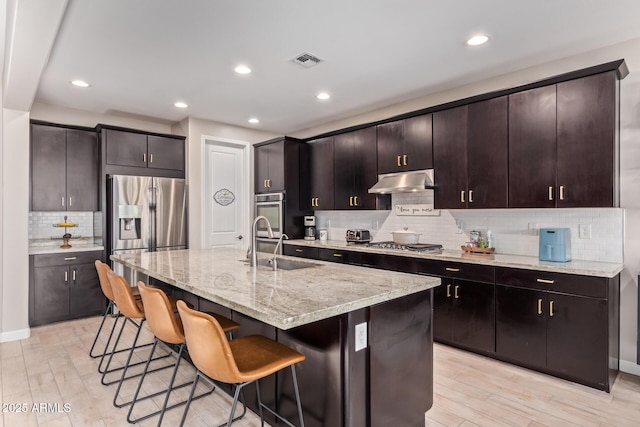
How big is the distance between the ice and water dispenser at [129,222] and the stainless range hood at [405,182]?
9.88 feet

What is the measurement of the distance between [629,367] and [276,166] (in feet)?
14.8

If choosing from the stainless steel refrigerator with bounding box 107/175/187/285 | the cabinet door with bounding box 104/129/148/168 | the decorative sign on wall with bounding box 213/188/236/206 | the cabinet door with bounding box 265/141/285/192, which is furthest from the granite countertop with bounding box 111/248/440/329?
the decorative sign on wall with bounding box 213/188/236/206

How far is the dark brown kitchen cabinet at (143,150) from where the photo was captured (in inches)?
181

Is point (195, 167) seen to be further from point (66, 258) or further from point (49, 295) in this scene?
point (49, 295)

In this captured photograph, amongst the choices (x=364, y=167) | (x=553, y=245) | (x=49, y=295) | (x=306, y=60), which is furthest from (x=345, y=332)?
(x=49, y=295)

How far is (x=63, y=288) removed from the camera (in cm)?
427

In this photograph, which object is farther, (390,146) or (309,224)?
(309,224)

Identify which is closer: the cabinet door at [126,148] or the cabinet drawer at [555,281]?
the cabinet drawer at [555,281]

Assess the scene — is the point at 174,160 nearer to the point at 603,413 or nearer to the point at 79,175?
the point at 79,175

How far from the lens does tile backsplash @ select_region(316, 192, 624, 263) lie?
301cm

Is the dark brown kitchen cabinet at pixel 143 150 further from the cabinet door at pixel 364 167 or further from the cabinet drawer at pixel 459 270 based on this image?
the cabinet drawer at pixel 459 270

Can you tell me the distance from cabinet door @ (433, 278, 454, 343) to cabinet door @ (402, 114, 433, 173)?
1325 mm

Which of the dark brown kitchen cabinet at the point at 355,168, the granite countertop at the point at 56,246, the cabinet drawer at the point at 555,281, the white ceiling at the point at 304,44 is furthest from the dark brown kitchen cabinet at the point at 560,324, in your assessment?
the granite countertop at the point at 56,246

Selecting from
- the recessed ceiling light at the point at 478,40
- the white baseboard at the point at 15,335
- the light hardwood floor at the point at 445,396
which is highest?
the recessed ceiling light at the point at 478,40
